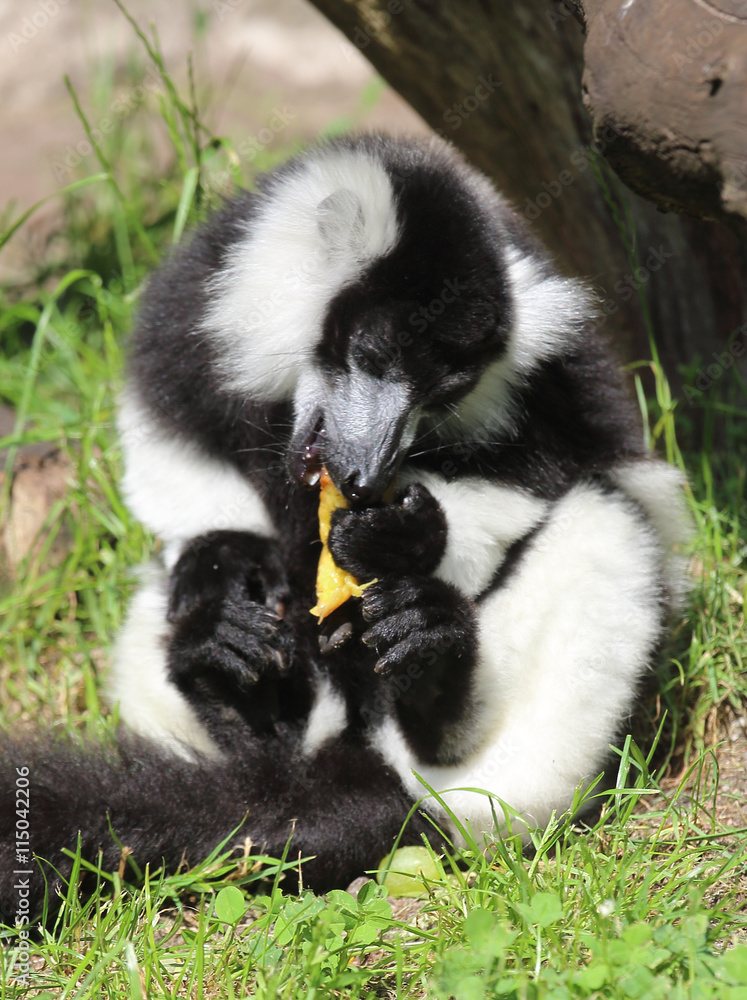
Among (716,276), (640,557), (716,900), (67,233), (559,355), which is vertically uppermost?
(67,233)

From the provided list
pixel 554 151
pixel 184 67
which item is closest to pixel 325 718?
pixel 554 151

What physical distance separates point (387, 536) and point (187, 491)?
0.75m

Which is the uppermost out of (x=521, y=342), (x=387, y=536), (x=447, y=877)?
(x=521, y=342)

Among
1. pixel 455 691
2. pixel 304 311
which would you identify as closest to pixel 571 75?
pixel 304 311

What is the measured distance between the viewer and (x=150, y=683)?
2959 mm

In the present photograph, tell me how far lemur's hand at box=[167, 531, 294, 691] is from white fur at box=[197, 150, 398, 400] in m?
0.48

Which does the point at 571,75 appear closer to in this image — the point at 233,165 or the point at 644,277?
the point at 644,277

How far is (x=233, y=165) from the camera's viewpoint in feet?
12.0

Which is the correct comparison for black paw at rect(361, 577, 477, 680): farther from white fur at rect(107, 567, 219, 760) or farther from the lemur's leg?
white fur at rect(107, 567, 219, 760)

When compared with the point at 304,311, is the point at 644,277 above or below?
below

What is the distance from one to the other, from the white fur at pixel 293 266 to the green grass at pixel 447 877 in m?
1.01

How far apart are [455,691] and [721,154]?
1471 millimetres

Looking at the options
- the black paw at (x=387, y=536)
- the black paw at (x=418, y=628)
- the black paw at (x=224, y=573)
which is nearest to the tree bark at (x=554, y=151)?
the black paw at (x=387, y=536)

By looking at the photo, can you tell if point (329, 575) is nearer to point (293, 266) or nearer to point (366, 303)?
point (366, 303)
